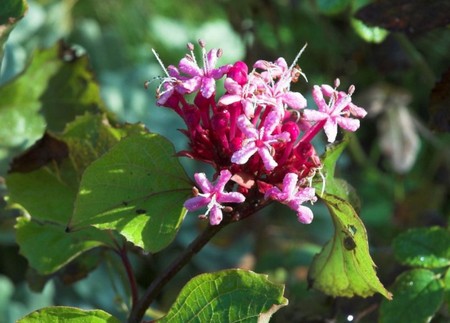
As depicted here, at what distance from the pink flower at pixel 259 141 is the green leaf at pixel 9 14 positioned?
297 mm

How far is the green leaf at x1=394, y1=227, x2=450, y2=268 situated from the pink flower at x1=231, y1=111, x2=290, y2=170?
268 mm

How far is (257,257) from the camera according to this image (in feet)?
6.03


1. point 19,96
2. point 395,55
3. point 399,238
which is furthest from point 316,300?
point 395,55

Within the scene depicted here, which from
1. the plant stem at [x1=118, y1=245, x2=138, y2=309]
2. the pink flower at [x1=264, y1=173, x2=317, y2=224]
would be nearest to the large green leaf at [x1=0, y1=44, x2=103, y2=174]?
the plant stem at [x1=118, y1=245, x2=138, y2=309]

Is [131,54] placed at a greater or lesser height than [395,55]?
lesser

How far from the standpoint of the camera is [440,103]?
1.07 m

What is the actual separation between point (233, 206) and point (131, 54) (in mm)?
1399

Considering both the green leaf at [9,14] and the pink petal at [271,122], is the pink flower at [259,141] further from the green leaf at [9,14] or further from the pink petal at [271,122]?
the green leaf at [9,14]

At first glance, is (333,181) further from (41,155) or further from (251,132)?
(41,155)

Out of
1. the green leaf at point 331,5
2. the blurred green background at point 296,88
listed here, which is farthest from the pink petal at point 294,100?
the blurred green background at point 296,88

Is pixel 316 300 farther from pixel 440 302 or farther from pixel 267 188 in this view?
pixel 267 188

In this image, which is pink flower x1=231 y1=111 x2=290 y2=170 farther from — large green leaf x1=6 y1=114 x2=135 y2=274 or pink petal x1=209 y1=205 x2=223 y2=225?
large green leaf x1=6 y1=114 x2=135 y2=274

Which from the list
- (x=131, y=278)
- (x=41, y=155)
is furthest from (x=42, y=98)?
(x=131, y=278)

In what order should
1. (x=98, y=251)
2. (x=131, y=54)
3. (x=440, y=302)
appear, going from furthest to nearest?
(x=131, y=54) → (x=98, y=251) → (x=440, y=302)
